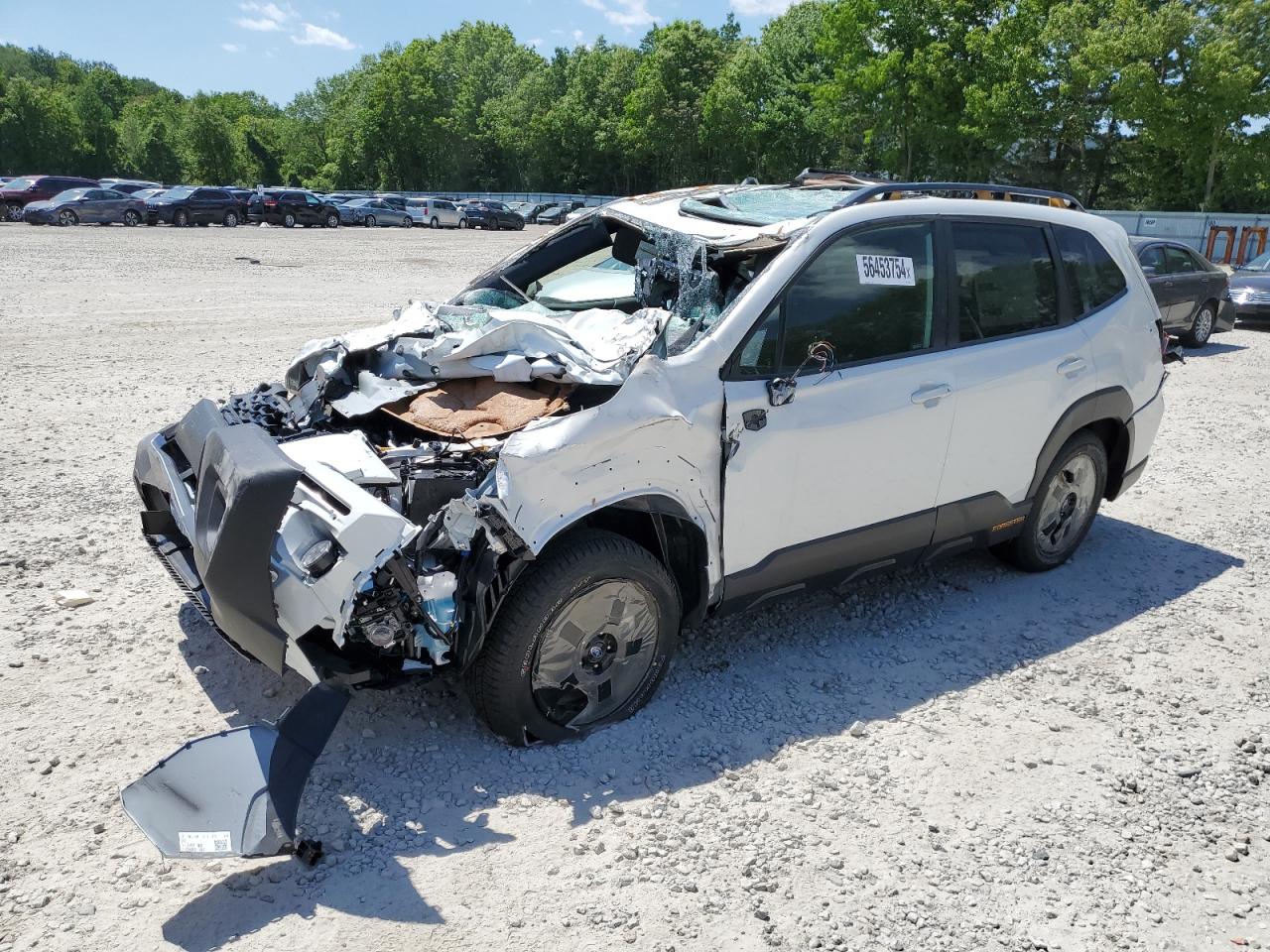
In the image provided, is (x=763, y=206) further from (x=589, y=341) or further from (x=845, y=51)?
(x=845, y=51)

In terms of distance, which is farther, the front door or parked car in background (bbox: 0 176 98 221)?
parked car in background (bbox: 0 176 98 221)

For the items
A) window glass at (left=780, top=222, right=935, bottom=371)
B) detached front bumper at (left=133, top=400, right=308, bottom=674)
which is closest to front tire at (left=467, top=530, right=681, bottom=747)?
detached front bumper at (left=133, top=400, right=308, bottom=674)

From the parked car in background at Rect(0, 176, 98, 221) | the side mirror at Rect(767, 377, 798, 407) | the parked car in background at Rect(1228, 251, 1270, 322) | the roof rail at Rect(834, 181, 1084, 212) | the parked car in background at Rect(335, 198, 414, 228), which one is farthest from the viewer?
the parked car in background at Rect(335, 198, 414, 228)

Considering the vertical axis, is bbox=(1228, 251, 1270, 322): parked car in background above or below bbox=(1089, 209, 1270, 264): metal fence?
below

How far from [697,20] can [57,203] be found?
149ft

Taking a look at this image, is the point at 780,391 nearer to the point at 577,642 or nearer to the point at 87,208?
the point at 577,642

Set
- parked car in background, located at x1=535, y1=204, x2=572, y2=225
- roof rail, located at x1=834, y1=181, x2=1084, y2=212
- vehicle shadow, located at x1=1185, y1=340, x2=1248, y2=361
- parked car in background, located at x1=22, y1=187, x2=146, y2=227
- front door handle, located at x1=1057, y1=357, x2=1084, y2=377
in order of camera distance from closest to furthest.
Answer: roof rail, located at x1=834, y1=181, x2=1084, y2=212
front door handle, located at x1=1057, y1=357, x2=1084, y2=377
vehicle shadow, located at x1=1185, y1=340, x2=1248, y2=361
parked car in background, located at x1=22, y1=187, x2=146, y2=227
parked car in background, located at x1=535, y1=204, x2=572, y2=225

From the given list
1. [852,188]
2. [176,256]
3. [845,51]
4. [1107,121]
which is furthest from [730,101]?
[852,188]

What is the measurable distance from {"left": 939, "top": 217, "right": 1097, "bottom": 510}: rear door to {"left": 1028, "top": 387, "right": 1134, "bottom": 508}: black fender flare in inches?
1.9

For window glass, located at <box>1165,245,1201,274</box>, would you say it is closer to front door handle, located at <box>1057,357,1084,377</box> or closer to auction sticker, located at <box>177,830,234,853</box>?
front door handle, located at <box>1057,357,1084,377</box>

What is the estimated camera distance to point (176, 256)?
864 inches

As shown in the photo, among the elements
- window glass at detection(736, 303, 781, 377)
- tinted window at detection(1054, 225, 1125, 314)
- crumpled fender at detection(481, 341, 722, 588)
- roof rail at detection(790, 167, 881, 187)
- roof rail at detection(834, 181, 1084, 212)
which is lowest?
crumpled fender at detection(481, 341, 722, 588)

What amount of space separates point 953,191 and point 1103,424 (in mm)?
1698

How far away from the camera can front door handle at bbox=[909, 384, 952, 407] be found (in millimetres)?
4176
